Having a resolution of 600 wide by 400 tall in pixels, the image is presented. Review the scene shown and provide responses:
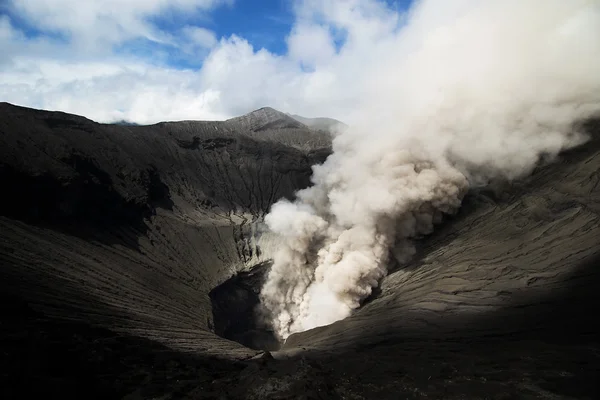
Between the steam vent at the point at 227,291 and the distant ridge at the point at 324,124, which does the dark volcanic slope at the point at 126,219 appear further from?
Result: the distant ridge at the point at 324,124

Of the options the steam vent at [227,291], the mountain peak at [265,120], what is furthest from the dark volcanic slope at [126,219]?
the mountain peak at [265,120]

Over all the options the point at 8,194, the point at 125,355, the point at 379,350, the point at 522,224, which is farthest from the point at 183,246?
the point at 522,224

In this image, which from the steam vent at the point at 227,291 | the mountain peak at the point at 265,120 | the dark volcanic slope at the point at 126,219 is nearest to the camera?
the steam vent at the point at 227,291

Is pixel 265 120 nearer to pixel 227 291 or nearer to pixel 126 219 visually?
pixel 126 219

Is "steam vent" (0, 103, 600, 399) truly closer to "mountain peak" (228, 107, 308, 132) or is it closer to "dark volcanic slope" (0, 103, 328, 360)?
"dark volcanic slope" (0, 103, 328, 360)

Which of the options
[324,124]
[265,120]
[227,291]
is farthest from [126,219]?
[324,124]

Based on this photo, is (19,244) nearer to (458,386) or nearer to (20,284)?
(20,284)

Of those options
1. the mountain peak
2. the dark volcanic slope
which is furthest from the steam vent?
the mountain peak

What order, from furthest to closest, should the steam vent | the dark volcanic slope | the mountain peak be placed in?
the mountain peak
the dark volcanic slope
the steam vent
